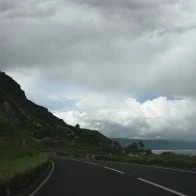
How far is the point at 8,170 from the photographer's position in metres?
17.4

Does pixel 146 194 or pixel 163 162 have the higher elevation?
pixel 163 162

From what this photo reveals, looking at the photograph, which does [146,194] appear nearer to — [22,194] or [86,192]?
[86,192]

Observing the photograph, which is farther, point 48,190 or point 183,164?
point 183,164

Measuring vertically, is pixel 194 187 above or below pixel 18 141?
below

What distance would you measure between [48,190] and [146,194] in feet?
13.5

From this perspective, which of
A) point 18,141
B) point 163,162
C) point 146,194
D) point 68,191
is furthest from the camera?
point 163,162

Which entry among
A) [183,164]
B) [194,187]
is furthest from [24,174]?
[183,164]

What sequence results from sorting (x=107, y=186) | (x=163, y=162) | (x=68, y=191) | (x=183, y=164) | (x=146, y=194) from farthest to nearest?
(x=163, y=162) < (x=183, y=164) < (x=107, y=186) < (x=68, y=191) < (x=146, y=194)

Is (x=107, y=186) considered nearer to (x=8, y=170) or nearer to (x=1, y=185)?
(x=8, y=170)

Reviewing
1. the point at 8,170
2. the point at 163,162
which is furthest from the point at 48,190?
the point at 163,162

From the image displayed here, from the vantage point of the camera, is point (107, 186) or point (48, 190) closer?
point (48, 190)

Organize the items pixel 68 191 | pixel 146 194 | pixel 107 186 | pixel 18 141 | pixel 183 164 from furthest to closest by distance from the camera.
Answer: pixel 183 164 → pixel 18 141 → pixel 107 186 → pixel 68 191 → pixel 146 194

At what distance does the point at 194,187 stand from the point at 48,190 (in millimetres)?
5584

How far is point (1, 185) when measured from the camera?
47.8 feet
